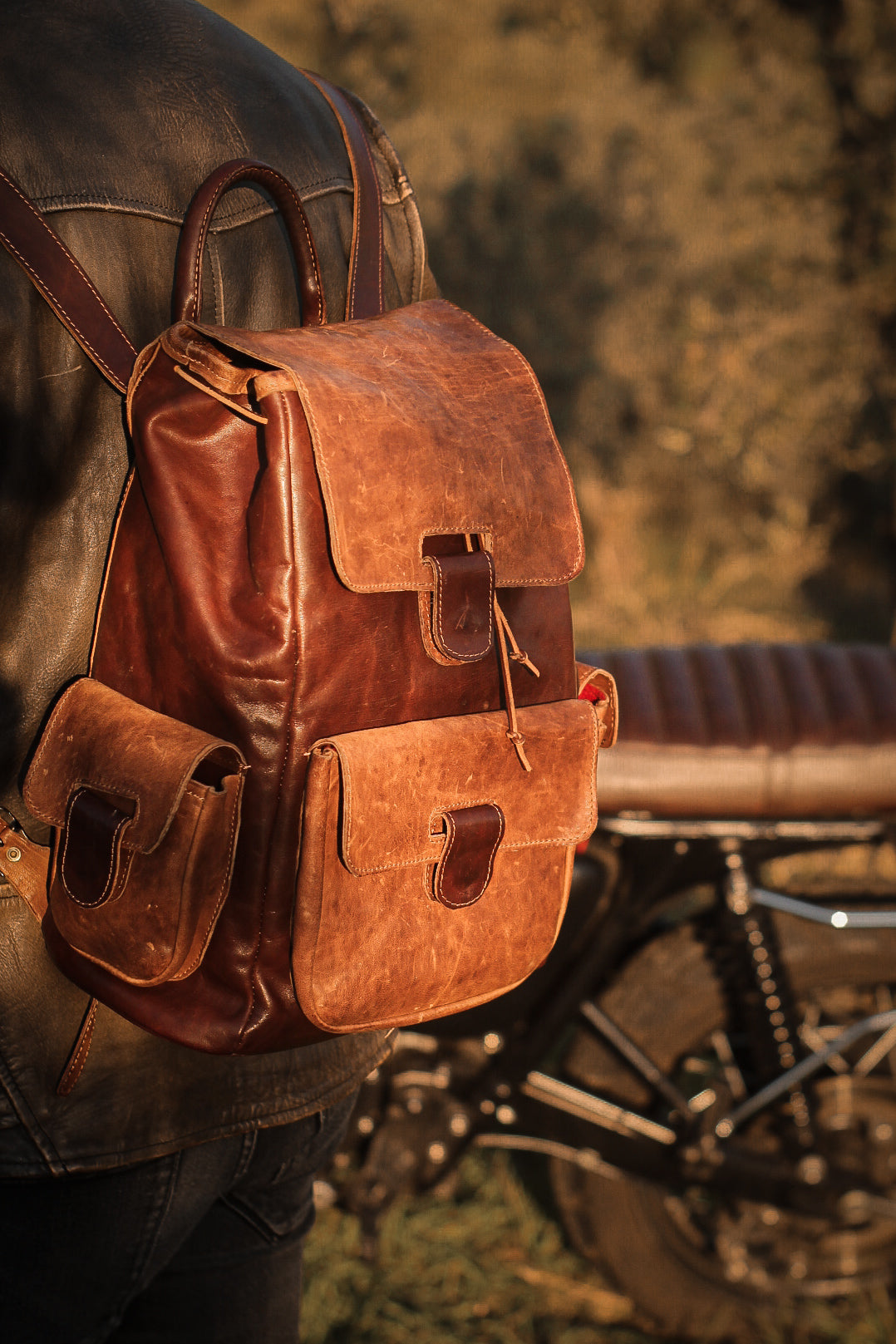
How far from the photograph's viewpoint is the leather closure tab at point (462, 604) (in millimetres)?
982

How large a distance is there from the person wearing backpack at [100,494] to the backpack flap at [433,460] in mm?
119

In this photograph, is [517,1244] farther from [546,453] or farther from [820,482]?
[820,482]

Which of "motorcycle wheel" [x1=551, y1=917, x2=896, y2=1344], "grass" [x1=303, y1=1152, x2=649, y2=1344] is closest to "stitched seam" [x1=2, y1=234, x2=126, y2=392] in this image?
"motorcycle wheel" [x1=551, y1=917, x2=896, y2=1344]

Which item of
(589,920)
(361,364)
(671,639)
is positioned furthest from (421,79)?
(361,364)

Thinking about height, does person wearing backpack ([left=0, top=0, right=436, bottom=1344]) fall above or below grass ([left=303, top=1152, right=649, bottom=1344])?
above

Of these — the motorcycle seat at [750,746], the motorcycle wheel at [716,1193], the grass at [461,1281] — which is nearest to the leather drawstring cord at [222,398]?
the motorcycle seat at [750,746]

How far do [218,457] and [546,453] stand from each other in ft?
1.07

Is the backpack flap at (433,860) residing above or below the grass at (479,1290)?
above

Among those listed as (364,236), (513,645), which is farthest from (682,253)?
(513,645)

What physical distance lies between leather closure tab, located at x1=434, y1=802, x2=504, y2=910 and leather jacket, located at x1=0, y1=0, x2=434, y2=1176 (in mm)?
245

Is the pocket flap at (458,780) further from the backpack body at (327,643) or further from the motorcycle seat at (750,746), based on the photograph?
the motorcycle seat at (750,746)

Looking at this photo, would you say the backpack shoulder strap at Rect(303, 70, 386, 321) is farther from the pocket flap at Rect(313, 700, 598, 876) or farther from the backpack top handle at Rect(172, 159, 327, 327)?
the pocket flap at Rect(313, 700, 598, 876)

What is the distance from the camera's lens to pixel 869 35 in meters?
7.02

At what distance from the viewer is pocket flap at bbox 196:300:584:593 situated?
2.99 ft
